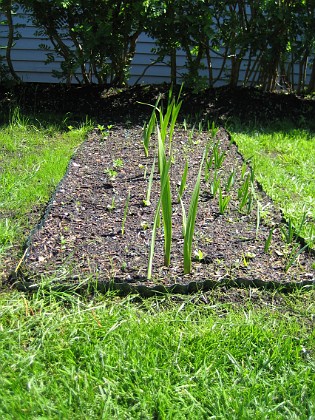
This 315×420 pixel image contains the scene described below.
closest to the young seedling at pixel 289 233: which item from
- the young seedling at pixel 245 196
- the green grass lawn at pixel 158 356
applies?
the young seedling at pixel 245 196

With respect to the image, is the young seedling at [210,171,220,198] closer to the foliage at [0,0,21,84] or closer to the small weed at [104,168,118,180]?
the small weed at [104,168,118,180]

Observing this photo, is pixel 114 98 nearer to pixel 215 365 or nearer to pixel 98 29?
pixel 98 29

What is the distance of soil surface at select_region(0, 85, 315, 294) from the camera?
2914 millimetres

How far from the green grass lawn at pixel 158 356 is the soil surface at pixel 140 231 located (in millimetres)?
143

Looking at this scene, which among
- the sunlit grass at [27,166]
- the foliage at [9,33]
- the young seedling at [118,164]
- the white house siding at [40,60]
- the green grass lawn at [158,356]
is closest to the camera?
the green grass lawn at [158,356]

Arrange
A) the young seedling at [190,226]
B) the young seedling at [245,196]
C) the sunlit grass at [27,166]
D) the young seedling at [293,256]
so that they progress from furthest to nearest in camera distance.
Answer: the sunlit grass at [27,166], the young seedling at [245,196], the young seedling at [293,256], the young seedling at [190,226]

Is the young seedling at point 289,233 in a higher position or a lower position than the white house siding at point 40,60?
lower

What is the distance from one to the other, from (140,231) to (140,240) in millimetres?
113

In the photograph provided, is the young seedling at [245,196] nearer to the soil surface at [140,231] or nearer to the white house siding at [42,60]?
the soil surface at [140,231]

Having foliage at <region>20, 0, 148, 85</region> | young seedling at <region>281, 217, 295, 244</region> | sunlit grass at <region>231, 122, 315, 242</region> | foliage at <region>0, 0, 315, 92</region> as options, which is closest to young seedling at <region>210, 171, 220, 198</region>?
sunlit grass at <region>231, 122, 315, 242</region>

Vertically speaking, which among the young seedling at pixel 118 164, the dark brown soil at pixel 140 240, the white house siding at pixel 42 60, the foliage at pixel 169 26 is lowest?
the dark brown soil at pixel 140 240

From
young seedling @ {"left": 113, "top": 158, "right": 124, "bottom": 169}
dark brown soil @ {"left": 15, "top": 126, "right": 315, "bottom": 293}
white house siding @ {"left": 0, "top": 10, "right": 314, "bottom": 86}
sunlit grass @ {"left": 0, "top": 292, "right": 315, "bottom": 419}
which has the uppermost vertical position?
white house siding @ {"left": 0, "top": 10, "right": 314, "bottom": 86}

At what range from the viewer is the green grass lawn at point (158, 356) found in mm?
2094

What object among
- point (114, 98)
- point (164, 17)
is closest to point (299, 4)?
point (164, 17)
